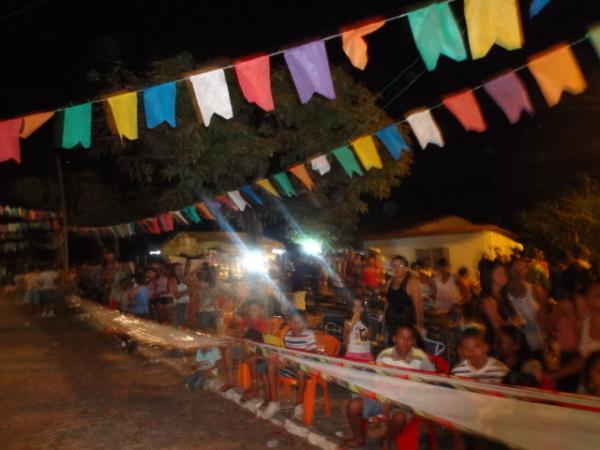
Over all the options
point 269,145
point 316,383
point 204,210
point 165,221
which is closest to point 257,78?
point 316,383

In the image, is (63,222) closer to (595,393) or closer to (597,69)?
(597,69)

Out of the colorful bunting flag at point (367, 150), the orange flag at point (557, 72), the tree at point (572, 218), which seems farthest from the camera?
the tree at point (572, 218)

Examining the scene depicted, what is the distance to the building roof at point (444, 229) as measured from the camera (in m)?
20.1

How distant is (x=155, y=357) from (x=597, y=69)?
10.6 metres

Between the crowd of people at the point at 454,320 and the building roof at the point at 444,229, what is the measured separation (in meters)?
8.92

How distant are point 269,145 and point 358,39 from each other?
5.97m

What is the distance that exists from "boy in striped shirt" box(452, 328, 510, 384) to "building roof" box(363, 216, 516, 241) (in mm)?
15580

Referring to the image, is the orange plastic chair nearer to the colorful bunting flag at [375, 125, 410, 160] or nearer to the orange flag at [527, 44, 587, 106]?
the colorful bunting flag at [375, 125, 410, 160]

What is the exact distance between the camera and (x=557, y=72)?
215 inches

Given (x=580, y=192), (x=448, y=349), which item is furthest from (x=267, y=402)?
(x=580, y=192)

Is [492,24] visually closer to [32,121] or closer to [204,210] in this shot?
[32,121]

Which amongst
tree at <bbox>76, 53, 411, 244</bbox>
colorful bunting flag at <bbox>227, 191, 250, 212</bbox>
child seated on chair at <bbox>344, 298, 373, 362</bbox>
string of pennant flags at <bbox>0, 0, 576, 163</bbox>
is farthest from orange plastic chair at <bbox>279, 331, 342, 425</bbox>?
tree at <bbox>76, 53, 411, 244</bbox>

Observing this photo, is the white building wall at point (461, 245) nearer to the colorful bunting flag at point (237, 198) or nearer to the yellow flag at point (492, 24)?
the colorful bunting flag at point (237, 198)

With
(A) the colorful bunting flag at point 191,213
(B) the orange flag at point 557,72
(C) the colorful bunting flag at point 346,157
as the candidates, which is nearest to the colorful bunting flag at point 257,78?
(B) the orange flag at point 557,72
